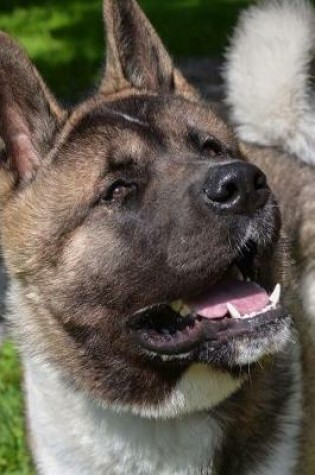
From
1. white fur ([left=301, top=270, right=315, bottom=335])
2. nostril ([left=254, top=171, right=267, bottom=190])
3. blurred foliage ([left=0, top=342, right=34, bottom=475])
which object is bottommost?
blurred foliage ([left=0, top=342, right=34, bottom=475])

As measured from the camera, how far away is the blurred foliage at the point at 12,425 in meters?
5.11

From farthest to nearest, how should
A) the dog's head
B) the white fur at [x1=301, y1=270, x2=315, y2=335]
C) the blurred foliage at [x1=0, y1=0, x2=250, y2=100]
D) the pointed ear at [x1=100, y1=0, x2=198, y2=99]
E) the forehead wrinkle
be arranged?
the blurred foliage at [x1=0, y1=0, x2=250, y2=100] → the white fur at [x1=301, y1=270, x2=315, y2=335] → the pointed ear at [x1=100, y1=0, x2=198, y2=99] → the forehead wrinkle → the dog's head

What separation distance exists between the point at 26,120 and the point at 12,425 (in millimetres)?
1899

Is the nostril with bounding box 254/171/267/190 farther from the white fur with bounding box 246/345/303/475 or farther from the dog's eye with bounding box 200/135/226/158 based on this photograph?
the white fur with bounding box 246/345/303/475

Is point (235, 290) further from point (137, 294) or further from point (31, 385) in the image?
point (31, 385)

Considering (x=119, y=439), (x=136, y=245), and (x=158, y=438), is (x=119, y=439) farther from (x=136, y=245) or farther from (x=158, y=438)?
(x=136, y=245)

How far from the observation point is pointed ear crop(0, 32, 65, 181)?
4.00m

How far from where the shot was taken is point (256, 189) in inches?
140

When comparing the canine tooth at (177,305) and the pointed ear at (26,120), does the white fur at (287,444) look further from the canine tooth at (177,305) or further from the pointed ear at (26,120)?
the pointed ear at (26,120)

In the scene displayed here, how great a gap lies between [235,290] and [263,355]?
0.86 feet

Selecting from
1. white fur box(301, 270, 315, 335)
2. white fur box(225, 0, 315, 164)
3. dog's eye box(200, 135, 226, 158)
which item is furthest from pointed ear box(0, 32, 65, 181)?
white fur box(225, 0, 315, 164)

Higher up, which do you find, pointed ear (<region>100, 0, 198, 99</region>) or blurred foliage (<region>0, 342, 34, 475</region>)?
pointed ear (<region>100, 0, 198, 99</region>)

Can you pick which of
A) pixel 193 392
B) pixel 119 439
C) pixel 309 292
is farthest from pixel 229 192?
pixel 309 292

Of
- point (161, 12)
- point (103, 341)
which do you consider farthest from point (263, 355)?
point (161, 12)
